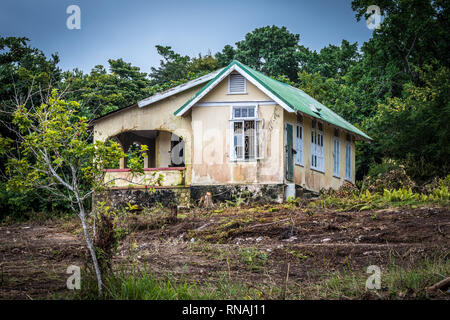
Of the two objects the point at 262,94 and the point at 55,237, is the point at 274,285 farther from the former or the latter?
the point at 262,94

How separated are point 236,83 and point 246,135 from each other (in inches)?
68.1

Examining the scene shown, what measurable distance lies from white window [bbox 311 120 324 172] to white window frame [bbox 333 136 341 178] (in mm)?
1349

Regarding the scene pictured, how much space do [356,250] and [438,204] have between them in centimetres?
564

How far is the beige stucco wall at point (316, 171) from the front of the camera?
72.3 feet

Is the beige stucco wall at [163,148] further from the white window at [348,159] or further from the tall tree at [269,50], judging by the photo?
the tall tree at [269,50]

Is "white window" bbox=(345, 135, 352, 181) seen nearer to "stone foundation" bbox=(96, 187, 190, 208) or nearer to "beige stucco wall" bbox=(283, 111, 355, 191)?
"beige stucco wall" bbox=(283, 111, 355, 191)

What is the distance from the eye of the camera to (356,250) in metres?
11.9

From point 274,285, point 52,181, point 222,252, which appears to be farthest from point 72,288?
point 222,252

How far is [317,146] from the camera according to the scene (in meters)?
23.9

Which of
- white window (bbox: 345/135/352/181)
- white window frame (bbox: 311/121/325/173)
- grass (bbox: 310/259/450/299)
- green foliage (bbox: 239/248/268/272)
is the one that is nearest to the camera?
grass (bbox: 310/259/450/299)

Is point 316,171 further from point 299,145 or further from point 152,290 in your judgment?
point 152,290

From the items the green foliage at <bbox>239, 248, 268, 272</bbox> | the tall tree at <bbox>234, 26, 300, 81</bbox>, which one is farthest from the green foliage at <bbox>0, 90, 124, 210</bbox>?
the tall tree at <bbox>234, 26, 300, 81</bbox>

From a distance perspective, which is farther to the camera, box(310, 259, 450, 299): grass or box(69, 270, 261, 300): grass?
box(310, 259, 450, 299): grass

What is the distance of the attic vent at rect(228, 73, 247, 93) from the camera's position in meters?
Answer: 21.4
